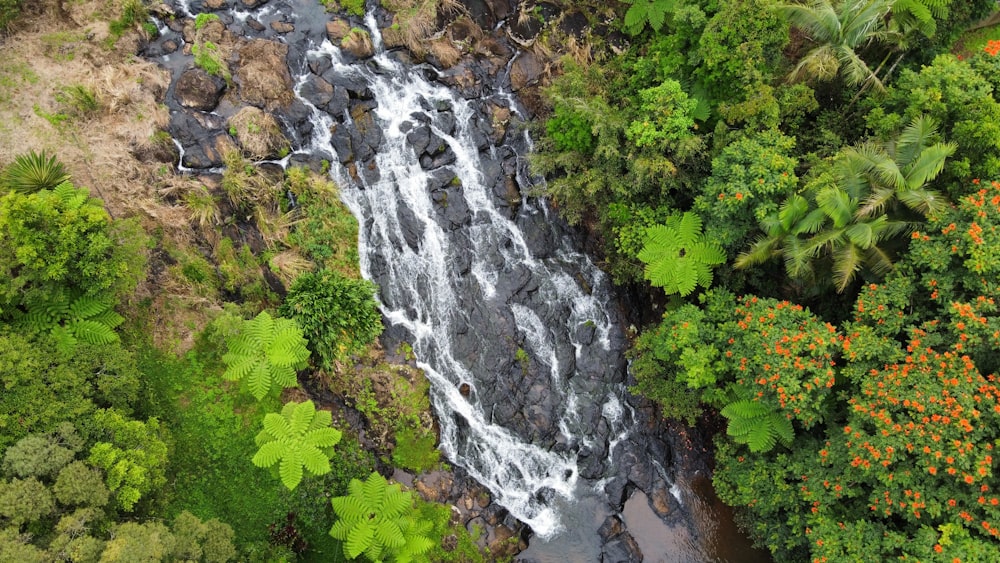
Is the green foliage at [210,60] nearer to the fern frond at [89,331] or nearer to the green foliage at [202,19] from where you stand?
the green foliage at [202,19]

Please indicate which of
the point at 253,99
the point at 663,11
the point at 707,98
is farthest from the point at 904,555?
the point at 253,99

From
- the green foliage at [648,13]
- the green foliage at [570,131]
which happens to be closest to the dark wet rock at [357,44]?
the green foliage at [570,131]

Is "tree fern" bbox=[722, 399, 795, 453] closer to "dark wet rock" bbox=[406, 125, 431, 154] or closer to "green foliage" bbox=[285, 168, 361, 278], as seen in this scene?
"green foliage" bbox=[285, 168, 361, 278]

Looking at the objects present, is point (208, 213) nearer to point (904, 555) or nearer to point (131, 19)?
point (131, 19)

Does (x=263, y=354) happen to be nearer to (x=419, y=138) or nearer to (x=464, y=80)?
(x=419, y=138)

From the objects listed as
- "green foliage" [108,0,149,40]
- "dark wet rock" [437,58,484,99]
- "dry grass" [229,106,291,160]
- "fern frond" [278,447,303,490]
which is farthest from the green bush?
"fern frond" [278,447,303,490]

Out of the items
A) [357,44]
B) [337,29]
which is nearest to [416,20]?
[357,44]

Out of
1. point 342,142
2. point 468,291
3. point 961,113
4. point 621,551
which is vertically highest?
point 961,113
